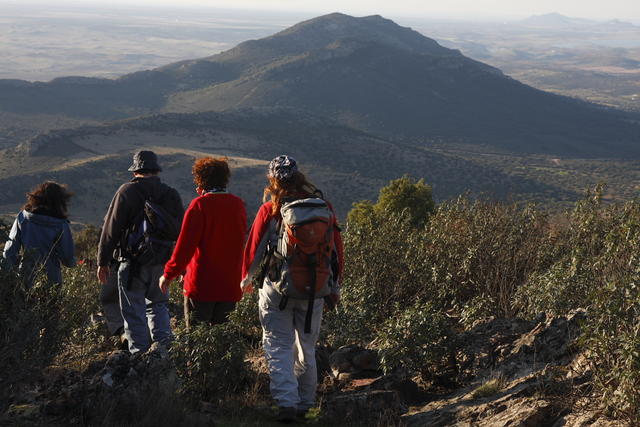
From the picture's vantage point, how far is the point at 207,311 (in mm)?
4996

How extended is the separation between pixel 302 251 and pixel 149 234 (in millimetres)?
1427

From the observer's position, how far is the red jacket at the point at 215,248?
15.9 ft

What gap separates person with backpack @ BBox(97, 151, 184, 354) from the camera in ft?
16.3

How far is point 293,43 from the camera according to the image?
13912 cm

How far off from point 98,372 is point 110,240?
114 cm

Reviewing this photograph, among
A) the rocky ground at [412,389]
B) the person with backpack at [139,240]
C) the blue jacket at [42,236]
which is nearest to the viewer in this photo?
the rocky ground at [412,389]

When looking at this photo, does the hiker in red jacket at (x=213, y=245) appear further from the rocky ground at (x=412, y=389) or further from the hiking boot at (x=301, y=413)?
the hiking boot at (x=301, y=413)

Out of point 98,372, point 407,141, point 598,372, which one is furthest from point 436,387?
point 407,141

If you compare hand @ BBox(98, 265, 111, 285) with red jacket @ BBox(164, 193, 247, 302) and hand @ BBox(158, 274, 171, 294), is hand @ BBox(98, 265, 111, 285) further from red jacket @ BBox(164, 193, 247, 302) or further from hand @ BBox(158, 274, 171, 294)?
red jacket @ BBox(164, 193, 247, 302)

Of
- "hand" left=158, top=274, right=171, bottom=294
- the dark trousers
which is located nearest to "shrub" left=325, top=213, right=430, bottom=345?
the dark trousers

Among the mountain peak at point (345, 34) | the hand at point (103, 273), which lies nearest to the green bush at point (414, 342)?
the hand at point (103, 273)

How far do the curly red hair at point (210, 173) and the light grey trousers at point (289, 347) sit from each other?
0.98 meters

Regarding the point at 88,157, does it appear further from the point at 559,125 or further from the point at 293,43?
the point at 293,43

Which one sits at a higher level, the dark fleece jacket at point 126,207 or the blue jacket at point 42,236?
the dark fleece jacket at point 126,207
